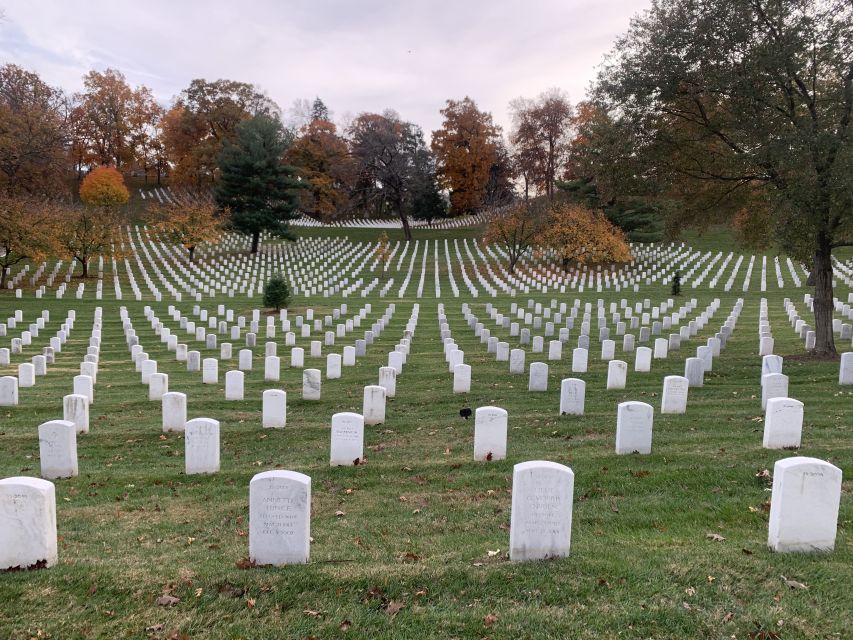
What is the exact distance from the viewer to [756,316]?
2391 centimetres

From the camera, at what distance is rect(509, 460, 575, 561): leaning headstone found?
4922 mm

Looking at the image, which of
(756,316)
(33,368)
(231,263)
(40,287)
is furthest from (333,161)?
(33,368)

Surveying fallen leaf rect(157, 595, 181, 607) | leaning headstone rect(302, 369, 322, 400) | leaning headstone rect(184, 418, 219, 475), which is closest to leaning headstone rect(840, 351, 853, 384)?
leaning headstone rect(302, 369, 322, 400)

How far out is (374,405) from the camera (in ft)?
33.8

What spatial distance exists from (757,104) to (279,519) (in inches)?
525

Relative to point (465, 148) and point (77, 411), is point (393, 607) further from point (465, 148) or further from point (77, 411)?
point (465, 148)

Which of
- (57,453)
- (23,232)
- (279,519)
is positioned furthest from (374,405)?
(23,232)

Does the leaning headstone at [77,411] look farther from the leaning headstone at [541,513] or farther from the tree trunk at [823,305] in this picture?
the tree trunk at [823,305]

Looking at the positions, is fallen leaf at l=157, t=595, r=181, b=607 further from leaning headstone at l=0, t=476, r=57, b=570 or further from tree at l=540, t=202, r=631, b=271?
tree at l=540, t=202, r=631, b=271

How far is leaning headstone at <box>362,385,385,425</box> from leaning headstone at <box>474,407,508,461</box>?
2591 mm

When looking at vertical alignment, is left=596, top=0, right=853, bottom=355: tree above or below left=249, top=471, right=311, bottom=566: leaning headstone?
above

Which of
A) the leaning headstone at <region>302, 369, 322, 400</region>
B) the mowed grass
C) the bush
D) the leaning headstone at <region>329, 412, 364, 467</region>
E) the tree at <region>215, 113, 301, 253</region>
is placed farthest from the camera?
the tree at <region>215, 113, 301, 253</region>

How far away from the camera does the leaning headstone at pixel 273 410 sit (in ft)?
32.7

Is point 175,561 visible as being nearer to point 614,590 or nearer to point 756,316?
point 614,590
